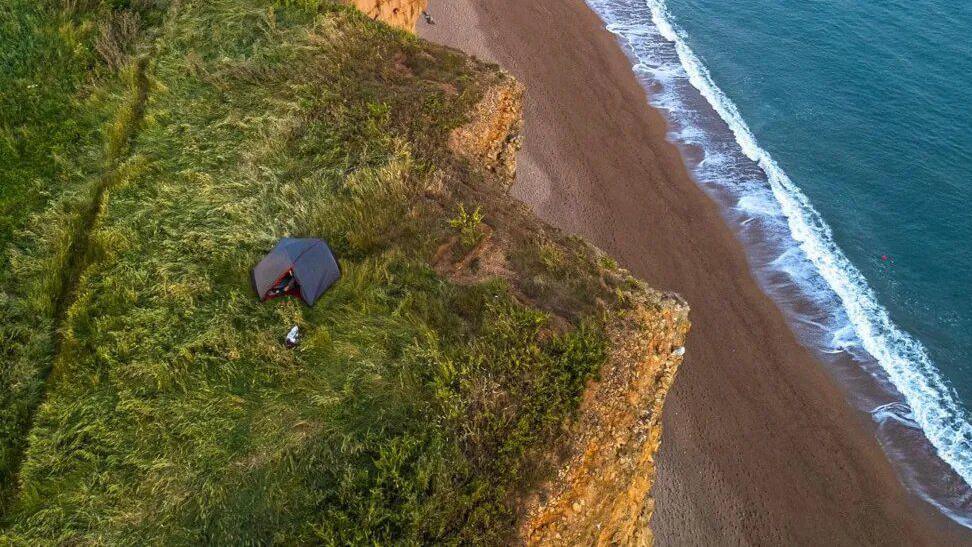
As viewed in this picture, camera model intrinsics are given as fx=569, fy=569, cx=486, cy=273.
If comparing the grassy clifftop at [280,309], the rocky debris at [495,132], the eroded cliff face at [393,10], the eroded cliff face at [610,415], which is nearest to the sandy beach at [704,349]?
the eroded cliff face at [610,415]

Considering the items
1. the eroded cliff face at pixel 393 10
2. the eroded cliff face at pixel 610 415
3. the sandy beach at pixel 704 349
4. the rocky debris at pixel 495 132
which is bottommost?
the sandy beach at pixel 704 349

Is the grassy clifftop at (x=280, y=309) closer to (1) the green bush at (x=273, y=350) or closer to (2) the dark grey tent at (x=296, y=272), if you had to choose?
(1) the green bush at (x=273, y=350)

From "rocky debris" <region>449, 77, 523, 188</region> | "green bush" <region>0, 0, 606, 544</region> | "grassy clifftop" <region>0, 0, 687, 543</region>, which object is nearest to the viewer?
"green bush" <region>0, 0, 606, 544</region>

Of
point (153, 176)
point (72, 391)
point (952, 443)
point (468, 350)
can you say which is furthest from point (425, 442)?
point (952, 443)

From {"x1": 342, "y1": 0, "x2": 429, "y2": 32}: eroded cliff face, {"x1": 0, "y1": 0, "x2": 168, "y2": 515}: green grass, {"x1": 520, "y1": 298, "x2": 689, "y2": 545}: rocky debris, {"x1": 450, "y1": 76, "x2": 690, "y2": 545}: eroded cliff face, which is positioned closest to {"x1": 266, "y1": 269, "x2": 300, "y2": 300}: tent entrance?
{"x1": 450, "y1": 76, "x2": 690, "y2": 545}: eroded cliff face

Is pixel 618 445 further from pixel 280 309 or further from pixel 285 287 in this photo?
pixel 285 287

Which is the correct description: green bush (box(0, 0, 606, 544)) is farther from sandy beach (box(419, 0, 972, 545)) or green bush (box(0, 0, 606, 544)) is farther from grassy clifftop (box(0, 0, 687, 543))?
sandy beach (box(419, 0, 972, 545))

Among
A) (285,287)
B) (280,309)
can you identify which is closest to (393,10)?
(285,287)
